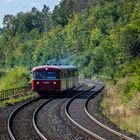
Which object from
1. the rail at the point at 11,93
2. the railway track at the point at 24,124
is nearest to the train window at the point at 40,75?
the rail at the point at 11,93

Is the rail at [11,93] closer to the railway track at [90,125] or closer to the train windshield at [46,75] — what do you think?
the train windshield at [46,75]

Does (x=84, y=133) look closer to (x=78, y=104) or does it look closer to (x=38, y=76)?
(x=78, y=104)

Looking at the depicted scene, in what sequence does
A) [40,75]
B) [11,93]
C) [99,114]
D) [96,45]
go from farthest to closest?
[96,45] < [11,93] < [40,75] < [99,114]

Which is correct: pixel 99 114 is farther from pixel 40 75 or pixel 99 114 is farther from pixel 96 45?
pixel 96 45

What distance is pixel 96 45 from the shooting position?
102938 millimetres

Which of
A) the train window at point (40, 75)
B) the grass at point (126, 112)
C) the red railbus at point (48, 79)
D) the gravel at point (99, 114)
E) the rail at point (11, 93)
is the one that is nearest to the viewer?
the gravel at point (99, 114)

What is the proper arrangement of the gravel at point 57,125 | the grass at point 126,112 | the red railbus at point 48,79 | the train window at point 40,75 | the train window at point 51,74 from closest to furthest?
1. the gravel at point 57,125
2. the grass at point 126,112
3. the red railbus at point 48,79
4. the train window at point 51,74
5. the train window at point 40,75

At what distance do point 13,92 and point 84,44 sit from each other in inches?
2833

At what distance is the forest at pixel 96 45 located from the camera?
1735 inches

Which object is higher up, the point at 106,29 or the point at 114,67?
the point at 106,29

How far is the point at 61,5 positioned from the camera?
18575cm

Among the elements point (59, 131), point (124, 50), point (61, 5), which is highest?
point (61, 5)

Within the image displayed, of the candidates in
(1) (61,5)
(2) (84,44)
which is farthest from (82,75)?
(1) (61,5)

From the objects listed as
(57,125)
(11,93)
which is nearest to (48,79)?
(11,93)
